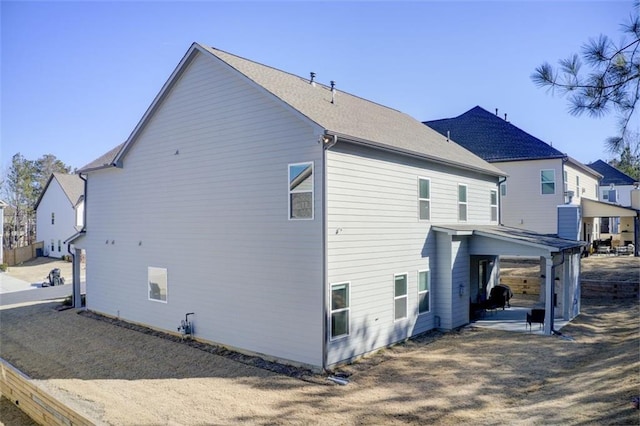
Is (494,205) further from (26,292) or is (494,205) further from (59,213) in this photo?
(59,213)

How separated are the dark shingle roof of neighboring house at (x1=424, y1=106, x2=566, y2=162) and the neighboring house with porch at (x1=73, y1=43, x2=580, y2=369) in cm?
962

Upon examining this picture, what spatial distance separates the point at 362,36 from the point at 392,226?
21.8 ft

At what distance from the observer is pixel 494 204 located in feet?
62.2

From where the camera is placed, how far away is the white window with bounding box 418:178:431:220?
13945 millimetres

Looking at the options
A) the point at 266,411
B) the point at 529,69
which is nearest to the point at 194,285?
the point at 266,411

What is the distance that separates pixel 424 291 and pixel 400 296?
4.99 feet

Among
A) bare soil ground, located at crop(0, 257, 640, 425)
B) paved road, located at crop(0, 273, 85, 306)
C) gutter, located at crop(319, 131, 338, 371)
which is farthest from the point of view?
paved road, located at crop(0, 273, 85, 306)

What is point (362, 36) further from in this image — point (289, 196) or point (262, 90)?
point (289, 196)

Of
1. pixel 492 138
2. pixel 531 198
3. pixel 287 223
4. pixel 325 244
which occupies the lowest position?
pixel 325 244

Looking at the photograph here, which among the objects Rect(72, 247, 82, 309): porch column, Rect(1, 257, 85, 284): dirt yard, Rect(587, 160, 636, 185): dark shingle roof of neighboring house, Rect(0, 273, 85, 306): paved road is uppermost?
Rect(587, 160, 636, 185): dark shingle roof of neighboring house

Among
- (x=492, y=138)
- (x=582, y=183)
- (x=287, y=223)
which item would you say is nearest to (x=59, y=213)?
(x=287, y=223)

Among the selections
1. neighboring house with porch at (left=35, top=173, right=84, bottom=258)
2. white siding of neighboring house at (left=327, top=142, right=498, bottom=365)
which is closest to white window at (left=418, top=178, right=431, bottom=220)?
white siding of neighboring house at (left=327, top=142, right=498, bottom=365)

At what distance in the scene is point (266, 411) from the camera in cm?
817

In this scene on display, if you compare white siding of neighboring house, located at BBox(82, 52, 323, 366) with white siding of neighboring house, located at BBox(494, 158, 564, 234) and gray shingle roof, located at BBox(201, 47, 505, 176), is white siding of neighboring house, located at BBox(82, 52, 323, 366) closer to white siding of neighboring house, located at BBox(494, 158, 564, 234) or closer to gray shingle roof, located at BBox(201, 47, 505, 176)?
gray shingle roof, located at BBox(201, 47, 505, 176)
